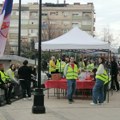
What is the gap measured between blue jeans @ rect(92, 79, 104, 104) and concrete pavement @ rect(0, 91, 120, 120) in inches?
12.0

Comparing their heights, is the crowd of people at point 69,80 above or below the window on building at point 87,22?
below

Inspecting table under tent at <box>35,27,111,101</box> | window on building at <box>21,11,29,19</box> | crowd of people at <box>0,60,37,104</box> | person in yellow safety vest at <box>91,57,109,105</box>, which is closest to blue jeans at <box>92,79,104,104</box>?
person in yellow safety vest at <box>91,57,109,105</box>

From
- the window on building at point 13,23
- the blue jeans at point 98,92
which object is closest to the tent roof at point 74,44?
the blue jeans at point 98,92

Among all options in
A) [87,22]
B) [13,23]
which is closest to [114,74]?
[13,23]

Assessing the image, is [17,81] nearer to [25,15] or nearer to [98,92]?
[98,92]

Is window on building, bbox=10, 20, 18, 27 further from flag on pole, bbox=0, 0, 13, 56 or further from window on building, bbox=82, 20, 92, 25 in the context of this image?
flag on pole, bbox=0, 0, 13, 56

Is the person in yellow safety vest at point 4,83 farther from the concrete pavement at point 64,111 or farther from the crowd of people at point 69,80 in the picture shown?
the concrete pavement at point 64,111

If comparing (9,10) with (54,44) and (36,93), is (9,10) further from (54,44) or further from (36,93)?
(54,44)

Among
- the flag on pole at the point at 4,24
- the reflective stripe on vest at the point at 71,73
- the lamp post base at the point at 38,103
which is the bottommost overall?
the lamp post base at the point at 38,103

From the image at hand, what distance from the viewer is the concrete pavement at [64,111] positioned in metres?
13.2

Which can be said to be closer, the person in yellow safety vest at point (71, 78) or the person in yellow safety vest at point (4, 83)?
the person in yellow safety vest at point (4, 83)

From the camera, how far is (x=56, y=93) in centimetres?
2077

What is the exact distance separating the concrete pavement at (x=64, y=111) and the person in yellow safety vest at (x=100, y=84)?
0.34 meters

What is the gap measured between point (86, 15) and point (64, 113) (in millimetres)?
112888
